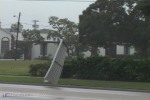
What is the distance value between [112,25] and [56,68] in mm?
42797

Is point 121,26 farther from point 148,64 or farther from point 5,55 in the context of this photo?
point 148,64

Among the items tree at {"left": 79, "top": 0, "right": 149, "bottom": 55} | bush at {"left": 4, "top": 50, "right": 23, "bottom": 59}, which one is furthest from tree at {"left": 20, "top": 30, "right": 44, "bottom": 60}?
tree at {"left": 79, "top": 0, "right": 149, "bottom": 55}

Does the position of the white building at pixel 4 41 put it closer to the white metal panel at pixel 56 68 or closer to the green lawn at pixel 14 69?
the green lawn at pixel 14 69

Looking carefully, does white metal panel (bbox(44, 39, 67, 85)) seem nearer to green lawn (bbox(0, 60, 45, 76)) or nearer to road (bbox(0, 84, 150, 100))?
road (bbox(0, 84, 150, 100))

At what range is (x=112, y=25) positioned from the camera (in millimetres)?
70500

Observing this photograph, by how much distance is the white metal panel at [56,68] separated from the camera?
26.9 m

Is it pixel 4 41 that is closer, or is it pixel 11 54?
pixel 11 54

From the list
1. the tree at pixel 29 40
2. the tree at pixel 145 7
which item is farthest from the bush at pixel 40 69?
the tree at pixel 29 40

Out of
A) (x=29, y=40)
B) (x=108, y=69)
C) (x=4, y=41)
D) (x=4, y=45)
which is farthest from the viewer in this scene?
(x=4, y=41)

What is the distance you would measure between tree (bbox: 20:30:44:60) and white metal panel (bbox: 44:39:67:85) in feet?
172

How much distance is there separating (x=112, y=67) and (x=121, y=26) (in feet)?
132

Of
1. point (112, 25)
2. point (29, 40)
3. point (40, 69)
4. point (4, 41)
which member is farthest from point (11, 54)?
point (40, 69)

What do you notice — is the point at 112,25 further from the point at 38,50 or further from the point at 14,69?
the point at 14,69

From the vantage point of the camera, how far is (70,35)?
297 feet
